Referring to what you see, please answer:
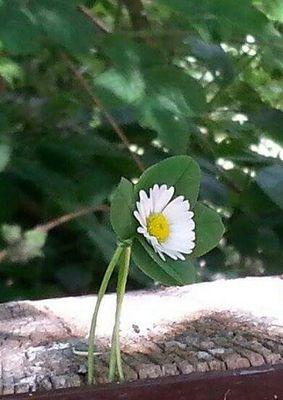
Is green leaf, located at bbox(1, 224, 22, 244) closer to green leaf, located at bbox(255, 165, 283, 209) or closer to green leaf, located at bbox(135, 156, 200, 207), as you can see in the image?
green leaf, located at bbox(255, 165, 283, 209)

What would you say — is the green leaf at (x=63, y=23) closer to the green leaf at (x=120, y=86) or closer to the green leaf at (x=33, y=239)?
the green leaf at (x=120, y=86)

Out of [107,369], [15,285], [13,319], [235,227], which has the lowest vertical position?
[15,285]

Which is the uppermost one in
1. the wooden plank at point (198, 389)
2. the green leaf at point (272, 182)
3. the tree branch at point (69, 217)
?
the wooden plank at point (198, 389)

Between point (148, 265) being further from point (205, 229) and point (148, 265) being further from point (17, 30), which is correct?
point (17, 30)

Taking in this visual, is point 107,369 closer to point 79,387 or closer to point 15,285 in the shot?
point 79,387

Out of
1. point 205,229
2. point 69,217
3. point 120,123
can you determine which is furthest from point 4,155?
point 205,229

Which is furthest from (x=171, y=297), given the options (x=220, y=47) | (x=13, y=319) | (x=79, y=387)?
(x=220, y=47)

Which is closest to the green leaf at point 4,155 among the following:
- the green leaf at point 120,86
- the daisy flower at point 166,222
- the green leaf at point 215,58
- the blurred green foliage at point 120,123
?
the blurred green foliage at point 120,123
